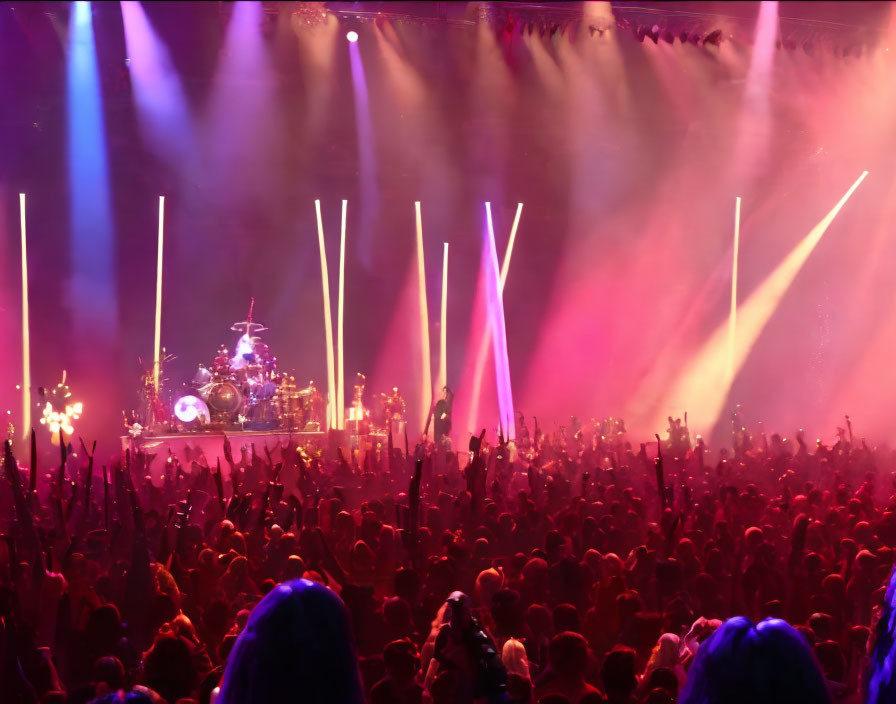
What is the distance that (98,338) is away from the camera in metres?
20.0

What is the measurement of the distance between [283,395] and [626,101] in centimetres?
1030

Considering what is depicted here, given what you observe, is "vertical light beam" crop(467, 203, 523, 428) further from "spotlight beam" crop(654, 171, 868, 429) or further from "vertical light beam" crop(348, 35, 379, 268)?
"spotlight beam" crop(654, 171, 868, 429)

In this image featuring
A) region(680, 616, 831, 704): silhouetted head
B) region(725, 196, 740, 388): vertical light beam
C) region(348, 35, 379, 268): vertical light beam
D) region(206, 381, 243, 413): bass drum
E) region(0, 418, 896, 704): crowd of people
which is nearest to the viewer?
region(680, 616, 831, 704): silhouetted head

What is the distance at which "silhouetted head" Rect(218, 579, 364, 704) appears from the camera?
200 centimetres

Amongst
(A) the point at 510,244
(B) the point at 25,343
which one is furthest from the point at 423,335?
(B) the point at 25,343

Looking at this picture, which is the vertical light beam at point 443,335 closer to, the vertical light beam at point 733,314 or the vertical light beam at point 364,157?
the vertical light beam at point 364,157

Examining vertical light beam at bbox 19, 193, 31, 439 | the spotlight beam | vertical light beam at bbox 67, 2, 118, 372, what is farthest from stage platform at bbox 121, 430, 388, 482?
the spotlight beam

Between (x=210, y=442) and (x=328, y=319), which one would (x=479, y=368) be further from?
(x=210, y=442)

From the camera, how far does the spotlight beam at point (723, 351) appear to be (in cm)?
2231

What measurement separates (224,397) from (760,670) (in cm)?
1473

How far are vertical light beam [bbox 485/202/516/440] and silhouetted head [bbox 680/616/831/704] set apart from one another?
20.3 metres

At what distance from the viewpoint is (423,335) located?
2250 cm

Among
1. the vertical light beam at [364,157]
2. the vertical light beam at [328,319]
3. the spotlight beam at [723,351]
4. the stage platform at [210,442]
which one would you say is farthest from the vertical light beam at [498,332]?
the stage platform at [210,442]

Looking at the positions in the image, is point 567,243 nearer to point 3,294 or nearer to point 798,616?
point 3,294
